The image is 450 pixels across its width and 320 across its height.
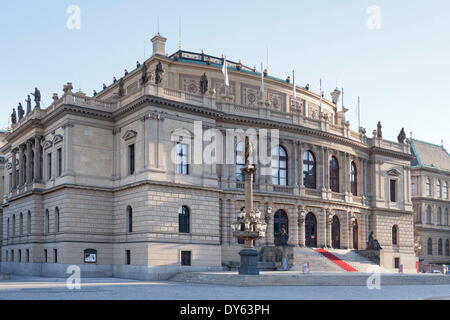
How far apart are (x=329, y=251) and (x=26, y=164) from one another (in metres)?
31.8

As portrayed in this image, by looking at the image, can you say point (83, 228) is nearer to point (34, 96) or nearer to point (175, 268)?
point (175, 268)

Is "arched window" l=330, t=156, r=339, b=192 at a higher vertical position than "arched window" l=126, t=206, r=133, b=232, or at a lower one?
higher

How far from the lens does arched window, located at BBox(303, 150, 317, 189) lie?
65875 millimetres

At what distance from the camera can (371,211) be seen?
73250 mm

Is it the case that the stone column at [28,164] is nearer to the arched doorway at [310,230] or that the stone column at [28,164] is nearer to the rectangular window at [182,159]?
the rectangular window at [182,159]

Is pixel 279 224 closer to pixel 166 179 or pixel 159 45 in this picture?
pixel 166 179

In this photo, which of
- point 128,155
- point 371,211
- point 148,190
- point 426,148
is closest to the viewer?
point 148,190

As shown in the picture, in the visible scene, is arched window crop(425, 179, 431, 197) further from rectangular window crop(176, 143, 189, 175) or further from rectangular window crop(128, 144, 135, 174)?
rectangular window crop(128, 144, 135, 174)

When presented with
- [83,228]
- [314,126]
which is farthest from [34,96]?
[314,126]

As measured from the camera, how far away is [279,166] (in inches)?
2494

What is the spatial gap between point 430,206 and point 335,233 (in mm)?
39746

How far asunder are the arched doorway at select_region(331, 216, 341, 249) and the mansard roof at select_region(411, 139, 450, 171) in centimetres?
3833

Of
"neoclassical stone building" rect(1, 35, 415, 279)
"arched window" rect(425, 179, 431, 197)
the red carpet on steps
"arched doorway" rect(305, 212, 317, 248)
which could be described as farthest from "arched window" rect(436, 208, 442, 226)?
the red carpet on steps

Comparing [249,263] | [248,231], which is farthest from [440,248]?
[248,231]
